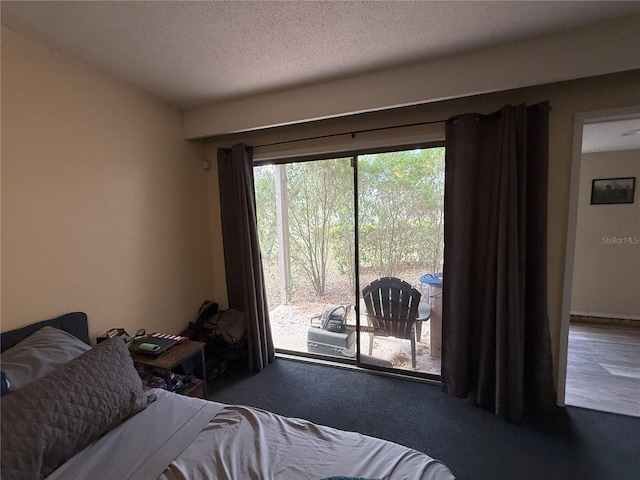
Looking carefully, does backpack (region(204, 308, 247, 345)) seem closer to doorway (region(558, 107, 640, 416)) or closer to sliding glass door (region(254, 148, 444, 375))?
sliding glass door (region(254, 148, 444, 375))

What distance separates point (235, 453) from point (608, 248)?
184 inches

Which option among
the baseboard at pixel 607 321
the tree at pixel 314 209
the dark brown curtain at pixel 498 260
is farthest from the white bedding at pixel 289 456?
the baseboard at pixel 607 321

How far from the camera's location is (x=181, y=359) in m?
1.73

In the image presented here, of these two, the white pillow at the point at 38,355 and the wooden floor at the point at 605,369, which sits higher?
the white pillow at the point at 38,355

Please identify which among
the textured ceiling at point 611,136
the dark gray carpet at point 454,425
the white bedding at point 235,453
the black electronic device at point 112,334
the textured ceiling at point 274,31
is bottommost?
the dark gray carpet at point 454,425

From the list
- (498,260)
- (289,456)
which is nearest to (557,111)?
(498,260)

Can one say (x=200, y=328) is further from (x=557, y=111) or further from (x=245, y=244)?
(x=557, y=111)

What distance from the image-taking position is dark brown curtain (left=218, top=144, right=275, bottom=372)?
2439 millimetres

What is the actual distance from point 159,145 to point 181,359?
168cm

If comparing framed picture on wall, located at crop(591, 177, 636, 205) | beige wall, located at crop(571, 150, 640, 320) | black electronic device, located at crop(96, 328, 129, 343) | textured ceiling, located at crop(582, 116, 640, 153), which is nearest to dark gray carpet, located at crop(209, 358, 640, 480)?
black electronic device, located at crop(96, 328, 129, 343)

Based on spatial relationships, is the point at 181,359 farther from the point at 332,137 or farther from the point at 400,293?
the point at 332,137

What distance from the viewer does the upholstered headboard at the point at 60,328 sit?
4.32 ft

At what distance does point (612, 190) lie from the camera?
11.0 ft

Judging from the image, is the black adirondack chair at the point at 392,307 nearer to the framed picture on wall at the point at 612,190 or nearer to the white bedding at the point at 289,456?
the white bedding at the point at 289,456
